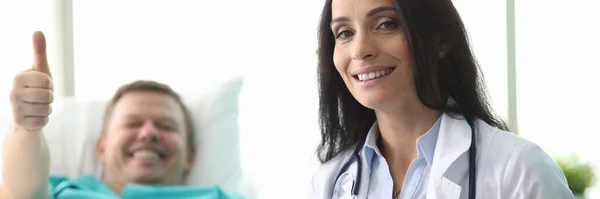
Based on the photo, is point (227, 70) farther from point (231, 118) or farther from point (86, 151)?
point (86, 151)

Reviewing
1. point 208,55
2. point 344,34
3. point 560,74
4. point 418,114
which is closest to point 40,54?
point 344,34

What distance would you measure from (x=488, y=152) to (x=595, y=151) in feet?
6.34

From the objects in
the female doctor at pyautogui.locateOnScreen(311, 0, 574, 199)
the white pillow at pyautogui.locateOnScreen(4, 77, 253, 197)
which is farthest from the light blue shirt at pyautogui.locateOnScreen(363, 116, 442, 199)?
the white pillow at pyautogui.locateOnScreen(4, 77, 253, 197)

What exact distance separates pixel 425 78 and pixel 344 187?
1.01 feet

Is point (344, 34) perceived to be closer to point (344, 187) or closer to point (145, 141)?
point (344, 187)

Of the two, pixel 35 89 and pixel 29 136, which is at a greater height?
pixel 35 89

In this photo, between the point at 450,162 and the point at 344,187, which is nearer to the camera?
the point at 450,162

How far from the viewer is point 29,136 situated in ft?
5.18

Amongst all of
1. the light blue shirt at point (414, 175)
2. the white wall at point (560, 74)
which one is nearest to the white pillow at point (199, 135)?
the light blue shirt at point (414, 175)

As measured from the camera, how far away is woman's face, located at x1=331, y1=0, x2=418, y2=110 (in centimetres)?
129

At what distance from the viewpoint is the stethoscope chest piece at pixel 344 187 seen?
138 cm

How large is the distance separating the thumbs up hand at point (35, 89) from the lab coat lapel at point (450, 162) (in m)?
0.86

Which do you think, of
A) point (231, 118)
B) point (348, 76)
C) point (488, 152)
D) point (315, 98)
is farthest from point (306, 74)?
point (488, 152)

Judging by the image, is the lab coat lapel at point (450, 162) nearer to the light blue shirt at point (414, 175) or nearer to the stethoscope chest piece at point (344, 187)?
the light blue shirt at point (414, 175)
